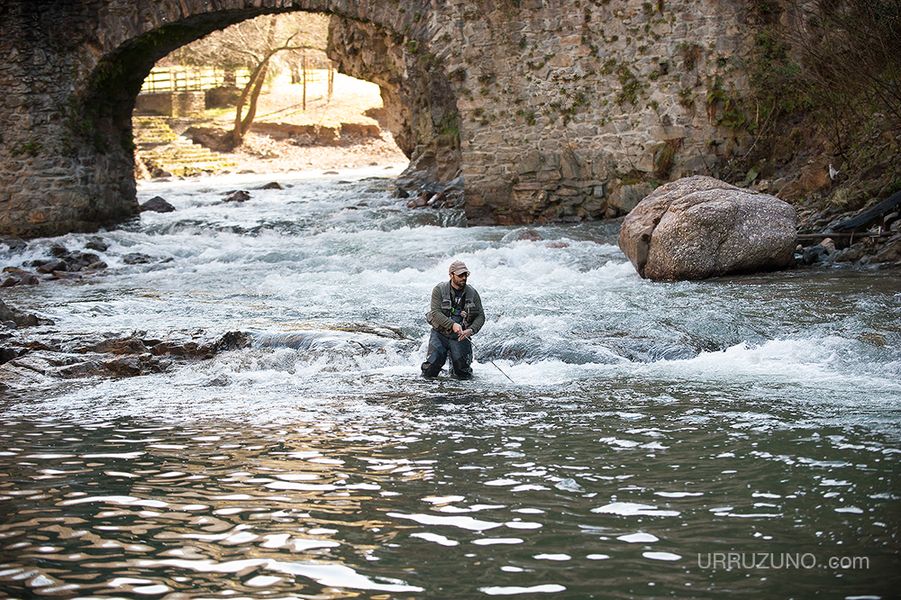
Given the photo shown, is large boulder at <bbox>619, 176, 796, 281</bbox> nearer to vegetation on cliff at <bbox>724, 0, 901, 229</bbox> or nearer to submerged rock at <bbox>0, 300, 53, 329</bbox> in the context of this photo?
vegetation on cliff at <bbox>724, 0, 901, 229</bbox>

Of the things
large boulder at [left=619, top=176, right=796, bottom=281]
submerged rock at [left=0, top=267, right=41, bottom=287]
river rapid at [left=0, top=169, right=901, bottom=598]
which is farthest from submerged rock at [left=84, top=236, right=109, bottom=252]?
large boulder at [left=619, top=176, right=796, bottom=281]

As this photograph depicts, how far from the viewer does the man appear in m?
9.21

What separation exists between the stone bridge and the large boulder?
14.2 ft

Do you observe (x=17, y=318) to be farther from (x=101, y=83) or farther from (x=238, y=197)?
(x=238, y=197)

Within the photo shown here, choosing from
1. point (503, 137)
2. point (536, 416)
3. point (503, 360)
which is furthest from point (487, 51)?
point (536, 416)

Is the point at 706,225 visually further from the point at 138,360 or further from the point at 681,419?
the point at 138,360

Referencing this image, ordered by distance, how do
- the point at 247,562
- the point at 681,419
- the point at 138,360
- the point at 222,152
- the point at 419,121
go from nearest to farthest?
the point at 247,562 → the point at 681,419 → the point at 138,360 → the point at 419,121 → the point at 222,152

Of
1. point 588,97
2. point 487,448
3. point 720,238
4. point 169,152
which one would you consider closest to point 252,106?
point 169,152

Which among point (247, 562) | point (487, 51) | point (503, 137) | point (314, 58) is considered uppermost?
point (314, 58)

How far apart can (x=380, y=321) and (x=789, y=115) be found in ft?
29.1

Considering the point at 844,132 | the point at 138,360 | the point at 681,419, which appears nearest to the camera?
the point at 681,419

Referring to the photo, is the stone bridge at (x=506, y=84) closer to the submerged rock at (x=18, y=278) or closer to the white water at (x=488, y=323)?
the white water at (x=488, y=323)

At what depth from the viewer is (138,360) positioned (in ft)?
32.1

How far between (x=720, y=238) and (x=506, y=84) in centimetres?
610
